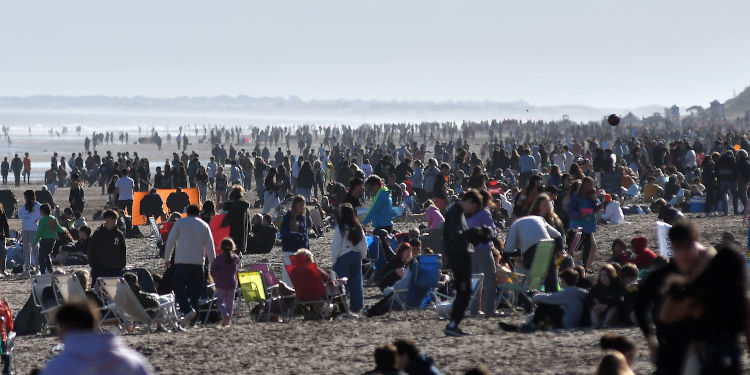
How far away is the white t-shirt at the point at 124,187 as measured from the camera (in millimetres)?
23453

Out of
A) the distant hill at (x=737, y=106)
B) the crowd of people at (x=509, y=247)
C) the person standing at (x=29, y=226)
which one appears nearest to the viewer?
the crowd of people at (x=509, y=247)

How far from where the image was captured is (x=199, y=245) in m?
11.5

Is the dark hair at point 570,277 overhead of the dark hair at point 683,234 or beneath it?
beneath

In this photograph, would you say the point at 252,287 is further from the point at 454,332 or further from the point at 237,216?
the point at 454,332

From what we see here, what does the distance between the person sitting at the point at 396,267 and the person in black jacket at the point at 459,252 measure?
275cm

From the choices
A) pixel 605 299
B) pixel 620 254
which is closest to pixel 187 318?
pixel 605 299

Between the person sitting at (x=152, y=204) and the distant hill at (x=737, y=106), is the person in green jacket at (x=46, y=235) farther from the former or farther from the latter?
the distant hill at (x=737, y=106)

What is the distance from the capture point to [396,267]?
1323cm

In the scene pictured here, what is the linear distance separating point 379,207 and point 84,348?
31.0 ft

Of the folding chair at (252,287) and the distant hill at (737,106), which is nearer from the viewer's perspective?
the folding chair at (252,287)

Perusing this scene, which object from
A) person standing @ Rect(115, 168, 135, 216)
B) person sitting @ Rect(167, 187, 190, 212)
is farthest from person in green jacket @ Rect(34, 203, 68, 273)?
person standing @ Rect(115, 168, 135, 216)

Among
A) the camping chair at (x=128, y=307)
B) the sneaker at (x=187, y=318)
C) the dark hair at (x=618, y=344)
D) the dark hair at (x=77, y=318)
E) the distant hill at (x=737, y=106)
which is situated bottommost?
the sneaker at (x=187, y=318)

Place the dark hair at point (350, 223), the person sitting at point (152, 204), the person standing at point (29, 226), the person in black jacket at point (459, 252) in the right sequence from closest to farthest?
the person in black jacket at point (459, 252) < the dark hair at point (350, 223) < the person standing at point (29, 226) < the person sitting at point (152, 204)

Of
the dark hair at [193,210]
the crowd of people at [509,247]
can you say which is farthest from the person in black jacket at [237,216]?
the dark hair at [193,210]
